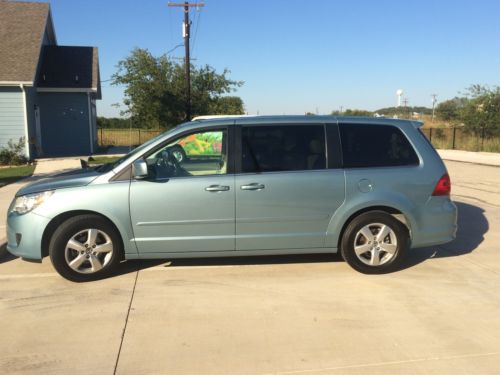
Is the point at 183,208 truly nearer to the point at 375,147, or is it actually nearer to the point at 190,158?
the point at 190,158

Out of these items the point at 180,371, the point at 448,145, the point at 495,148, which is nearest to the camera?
the point at 180,371

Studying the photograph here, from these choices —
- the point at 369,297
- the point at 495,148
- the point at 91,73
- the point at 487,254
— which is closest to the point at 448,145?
the point at 495,148

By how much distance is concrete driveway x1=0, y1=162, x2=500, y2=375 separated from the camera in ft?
11.1

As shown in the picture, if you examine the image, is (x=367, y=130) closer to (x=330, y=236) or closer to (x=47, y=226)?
(x=330, y=236)

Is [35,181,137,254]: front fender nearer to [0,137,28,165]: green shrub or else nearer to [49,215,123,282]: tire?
[49,215,123,282]: tire

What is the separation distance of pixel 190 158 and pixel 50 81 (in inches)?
766

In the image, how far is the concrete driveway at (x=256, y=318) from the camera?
339 centimetres

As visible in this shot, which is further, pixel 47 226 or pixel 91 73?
pixel 91 73

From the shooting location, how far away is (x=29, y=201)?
4.97m

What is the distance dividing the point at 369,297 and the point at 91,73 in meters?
21.4

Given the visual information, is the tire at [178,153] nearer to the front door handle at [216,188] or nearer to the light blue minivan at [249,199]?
the light blue minivan at [249,199]

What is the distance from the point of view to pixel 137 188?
16.1 feet

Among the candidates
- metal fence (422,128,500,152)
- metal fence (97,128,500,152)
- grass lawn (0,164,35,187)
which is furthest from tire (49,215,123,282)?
metal fence (422,128,500,152)

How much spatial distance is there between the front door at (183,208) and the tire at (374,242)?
4.23 feet
